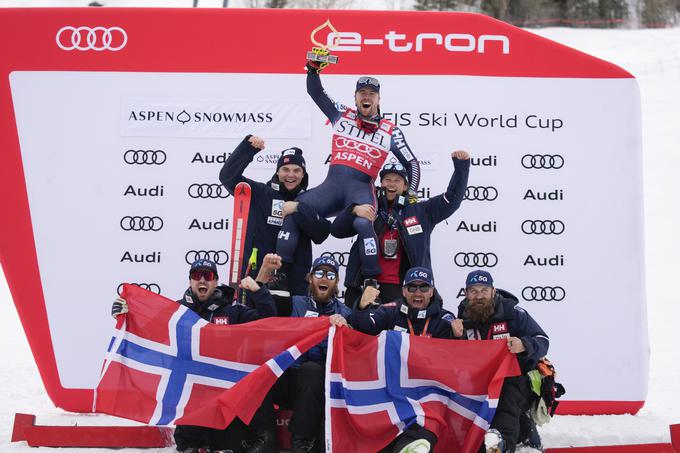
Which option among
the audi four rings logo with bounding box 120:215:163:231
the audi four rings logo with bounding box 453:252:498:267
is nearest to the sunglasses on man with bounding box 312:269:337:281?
the audi four rings logo with bounding box 453:252:498:267

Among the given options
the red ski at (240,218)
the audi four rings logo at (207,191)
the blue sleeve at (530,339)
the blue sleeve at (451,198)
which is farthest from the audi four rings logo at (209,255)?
the blue sleeve at (530,339)

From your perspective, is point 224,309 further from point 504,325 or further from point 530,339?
point 530,339

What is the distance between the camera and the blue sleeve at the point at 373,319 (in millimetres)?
6223

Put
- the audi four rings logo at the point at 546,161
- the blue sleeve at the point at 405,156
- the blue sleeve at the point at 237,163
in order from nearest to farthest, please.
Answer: the blue sleeve at the point at 237,163, the blue sleeve at the point at 405,156, the audi four rings logo at the point at 546,161

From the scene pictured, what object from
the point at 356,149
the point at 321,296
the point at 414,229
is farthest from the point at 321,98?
the point at 321,296

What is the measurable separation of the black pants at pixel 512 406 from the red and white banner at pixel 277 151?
72.1 inches

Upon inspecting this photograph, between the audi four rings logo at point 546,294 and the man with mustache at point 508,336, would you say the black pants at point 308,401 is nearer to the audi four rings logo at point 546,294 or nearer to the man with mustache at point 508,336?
the man with mustache at point 508,336

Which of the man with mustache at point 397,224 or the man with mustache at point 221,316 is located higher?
the man with mustache at point 397,224

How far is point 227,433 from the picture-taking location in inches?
234

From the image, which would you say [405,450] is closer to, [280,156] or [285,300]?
[285,300]

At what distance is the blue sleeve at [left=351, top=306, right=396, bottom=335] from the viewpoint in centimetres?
622

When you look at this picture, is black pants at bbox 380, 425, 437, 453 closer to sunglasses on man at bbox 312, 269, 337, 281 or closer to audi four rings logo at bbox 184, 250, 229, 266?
sunglasses on man at bbox 312, 269, 337, 281

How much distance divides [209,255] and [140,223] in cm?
69

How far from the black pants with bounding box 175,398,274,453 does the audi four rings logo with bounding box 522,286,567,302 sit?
2.88 metres
